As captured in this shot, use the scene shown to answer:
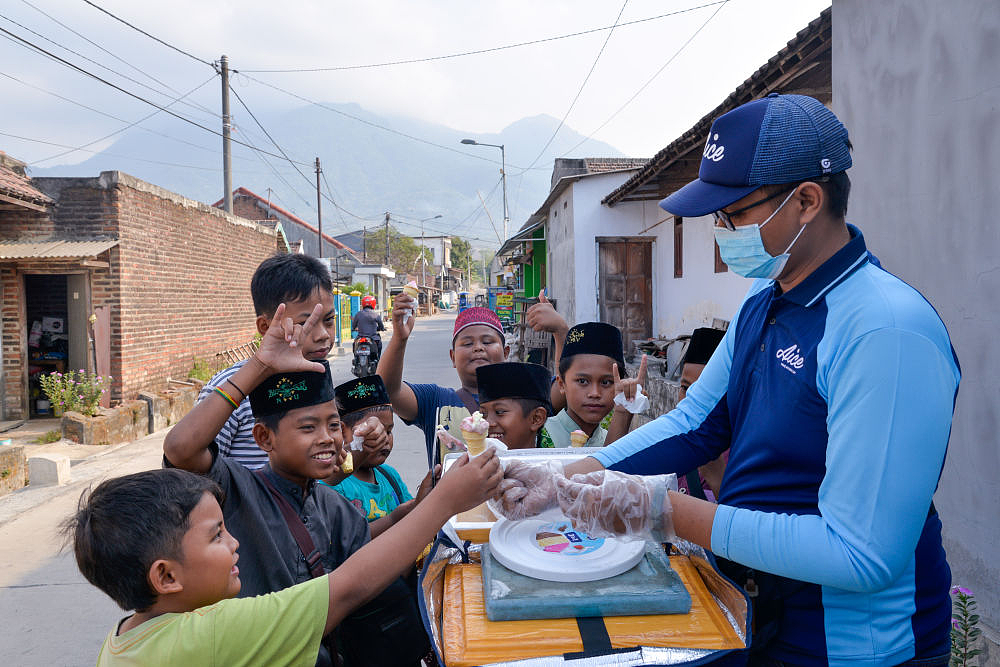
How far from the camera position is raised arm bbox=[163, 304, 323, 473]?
175 cm

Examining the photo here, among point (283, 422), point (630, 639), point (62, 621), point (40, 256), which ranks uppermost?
point (40, 256)

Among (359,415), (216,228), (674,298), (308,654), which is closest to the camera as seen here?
(308,654)

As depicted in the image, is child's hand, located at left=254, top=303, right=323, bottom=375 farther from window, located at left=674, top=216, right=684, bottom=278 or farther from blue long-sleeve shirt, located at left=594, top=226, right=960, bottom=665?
window, located at left=674, top=216, right=684, bottom=278

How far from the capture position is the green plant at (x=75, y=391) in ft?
28.5

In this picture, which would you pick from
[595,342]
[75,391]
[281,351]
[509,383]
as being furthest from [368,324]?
[281,351]

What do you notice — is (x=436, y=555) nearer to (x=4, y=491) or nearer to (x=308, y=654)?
(x=308, y=654)

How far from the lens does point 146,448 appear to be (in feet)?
27.2

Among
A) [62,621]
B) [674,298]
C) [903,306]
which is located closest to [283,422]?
[903,306]

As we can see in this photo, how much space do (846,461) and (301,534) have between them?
1496mm

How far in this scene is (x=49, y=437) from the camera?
8.23 metres

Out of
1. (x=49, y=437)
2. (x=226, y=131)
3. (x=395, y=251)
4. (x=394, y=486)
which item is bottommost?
(x=49, y=437)

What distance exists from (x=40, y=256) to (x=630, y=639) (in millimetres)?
10095

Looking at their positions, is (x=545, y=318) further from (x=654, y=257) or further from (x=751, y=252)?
(x=654, y=257)

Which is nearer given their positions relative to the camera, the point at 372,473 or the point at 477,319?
the point at 372,473
